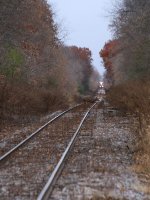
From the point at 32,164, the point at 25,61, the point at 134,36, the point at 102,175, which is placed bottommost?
the point at 102,175

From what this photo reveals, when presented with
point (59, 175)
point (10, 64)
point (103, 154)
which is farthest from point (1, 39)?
point (59, 175)

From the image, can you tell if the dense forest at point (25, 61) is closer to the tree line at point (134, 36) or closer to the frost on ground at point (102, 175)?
the tree line at point (134, 36)

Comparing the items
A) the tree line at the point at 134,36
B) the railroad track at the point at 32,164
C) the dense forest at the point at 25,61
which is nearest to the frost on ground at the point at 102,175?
the railroad track at the point at 32,164

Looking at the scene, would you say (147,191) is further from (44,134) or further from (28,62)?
(28,62)

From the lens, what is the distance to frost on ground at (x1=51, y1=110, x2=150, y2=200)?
34.0 ft

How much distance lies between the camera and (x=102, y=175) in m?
12.5

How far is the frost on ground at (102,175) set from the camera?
10359 mm

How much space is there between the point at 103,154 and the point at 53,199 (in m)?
6.64

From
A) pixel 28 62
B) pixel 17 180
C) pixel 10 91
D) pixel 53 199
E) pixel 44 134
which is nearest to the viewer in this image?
pixel 53 199

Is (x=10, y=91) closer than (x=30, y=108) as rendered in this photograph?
Yes

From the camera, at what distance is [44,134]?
2223cm

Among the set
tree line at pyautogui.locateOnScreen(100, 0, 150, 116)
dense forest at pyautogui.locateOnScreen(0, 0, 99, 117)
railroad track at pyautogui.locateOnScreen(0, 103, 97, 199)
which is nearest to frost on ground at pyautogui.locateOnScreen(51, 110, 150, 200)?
railroad track at pyautogui.locateOnScreen(0, 103, 97, 199)

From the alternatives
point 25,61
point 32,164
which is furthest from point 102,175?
point 25,61

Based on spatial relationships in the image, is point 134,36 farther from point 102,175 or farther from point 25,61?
point 102,175
